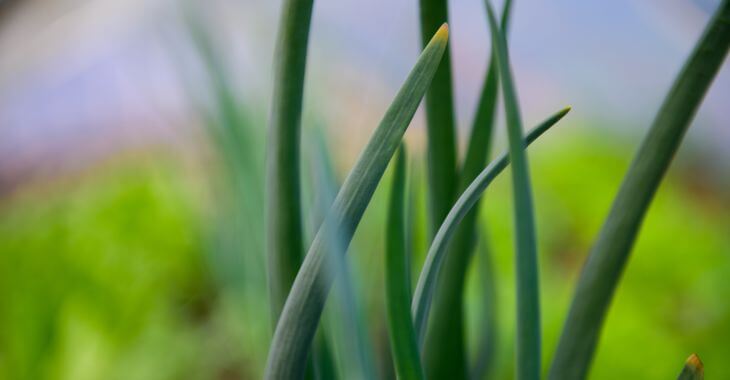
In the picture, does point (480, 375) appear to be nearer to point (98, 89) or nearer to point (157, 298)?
point (157, 298)

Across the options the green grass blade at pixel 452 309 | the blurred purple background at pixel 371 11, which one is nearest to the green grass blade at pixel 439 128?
the green grass blade at pixel 452 309

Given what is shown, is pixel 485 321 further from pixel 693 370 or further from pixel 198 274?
pixel 198 274

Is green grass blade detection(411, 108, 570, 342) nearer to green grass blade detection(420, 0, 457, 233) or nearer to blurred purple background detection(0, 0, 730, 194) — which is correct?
green grass blade detection(420, 0, 457, 233)

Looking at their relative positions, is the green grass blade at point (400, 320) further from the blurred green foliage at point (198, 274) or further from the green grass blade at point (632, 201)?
the blurred green foliage at point (198, 274)

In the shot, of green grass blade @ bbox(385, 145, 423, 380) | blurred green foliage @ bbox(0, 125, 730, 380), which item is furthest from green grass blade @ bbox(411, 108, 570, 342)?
blurred green foliage @ bbox(0, 125, 730, 380)

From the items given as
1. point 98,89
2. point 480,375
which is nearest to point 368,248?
point 480,375

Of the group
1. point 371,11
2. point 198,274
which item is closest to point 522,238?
point 198,274
